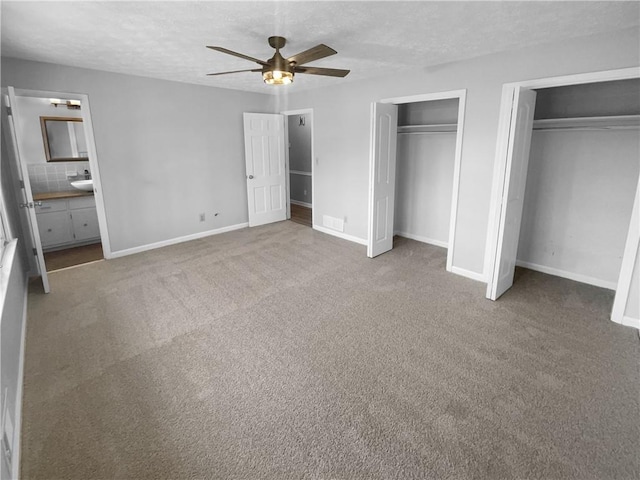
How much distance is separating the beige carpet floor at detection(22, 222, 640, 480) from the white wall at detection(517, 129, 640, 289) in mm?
323

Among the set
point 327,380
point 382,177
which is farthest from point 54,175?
point 327,380

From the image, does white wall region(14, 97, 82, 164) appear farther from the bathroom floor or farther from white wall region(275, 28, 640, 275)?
white wall region(275, 28, 640, 275)

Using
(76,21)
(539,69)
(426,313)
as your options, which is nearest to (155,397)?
(426,313)

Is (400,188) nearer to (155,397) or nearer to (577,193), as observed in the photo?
(577,193)

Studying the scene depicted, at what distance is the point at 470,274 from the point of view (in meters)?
3.93

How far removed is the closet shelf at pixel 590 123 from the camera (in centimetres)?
313

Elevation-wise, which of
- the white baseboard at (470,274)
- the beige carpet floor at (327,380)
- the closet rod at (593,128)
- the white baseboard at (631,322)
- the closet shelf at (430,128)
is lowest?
the beige carpet floor at (327,380)

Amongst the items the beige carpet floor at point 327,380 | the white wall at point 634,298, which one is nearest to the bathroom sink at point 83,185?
the beige carpet floor at point 327,380

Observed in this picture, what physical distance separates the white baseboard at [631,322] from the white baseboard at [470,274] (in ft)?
4.00

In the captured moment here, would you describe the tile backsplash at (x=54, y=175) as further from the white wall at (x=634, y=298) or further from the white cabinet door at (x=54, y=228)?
the white wall at (x=634, y=298)

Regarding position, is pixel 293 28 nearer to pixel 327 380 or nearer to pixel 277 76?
pixel 277 76

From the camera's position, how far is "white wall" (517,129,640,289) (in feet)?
11.0

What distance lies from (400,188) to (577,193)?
7.78 feet

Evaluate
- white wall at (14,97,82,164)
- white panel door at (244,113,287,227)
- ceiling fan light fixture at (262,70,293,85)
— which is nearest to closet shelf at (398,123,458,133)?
white panel door at (244,113,287,227)
